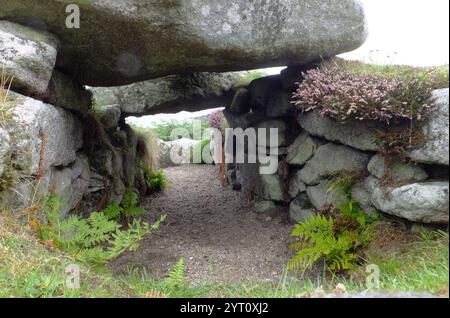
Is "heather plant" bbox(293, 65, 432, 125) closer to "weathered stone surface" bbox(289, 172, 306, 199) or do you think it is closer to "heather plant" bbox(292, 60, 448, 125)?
"heather plant" bbox(292, 60, 448, 125)

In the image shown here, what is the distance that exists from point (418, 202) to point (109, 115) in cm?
575

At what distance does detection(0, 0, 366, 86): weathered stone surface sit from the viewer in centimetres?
484

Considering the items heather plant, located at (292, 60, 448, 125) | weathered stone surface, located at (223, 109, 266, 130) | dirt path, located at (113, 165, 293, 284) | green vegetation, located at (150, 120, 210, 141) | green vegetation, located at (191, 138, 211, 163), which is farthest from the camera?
green vegetation, located at (150, 120, 210, 141)

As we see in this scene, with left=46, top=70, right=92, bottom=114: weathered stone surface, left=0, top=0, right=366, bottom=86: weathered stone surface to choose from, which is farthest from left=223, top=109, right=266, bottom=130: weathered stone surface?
left=46, top=70, right=92, bottom=114: weathered stone surface

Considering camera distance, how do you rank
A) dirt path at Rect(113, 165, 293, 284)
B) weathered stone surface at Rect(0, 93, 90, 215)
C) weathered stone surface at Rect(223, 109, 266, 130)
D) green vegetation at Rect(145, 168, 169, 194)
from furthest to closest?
green vegetation at Rect(145, 168, 169, 194)
weathered stone surface at Rect(223, 109, 266, 130)
dirt path at Rect(113, 165, 293, 284)
weathered stone surface at Rect(0, 93, 90, 215)

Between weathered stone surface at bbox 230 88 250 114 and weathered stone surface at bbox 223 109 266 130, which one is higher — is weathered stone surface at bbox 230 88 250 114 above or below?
above

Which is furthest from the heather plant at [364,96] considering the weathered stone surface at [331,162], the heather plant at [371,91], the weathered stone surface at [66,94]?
the weathered stone surface at [66,94]

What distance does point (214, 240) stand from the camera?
6.64 metres

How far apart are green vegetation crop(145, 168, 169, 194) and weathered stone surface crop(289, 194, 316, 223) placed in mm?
4296

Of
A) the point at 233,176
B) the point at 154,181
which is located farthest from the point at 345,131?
the point at 154,181

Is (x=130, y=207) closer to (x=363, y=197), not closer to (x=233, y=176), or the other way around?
(x=233, y=176)

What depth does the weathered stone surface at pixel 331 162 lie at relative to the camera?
5.48 metres

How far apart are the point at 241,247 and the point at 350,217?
5.89 feet
